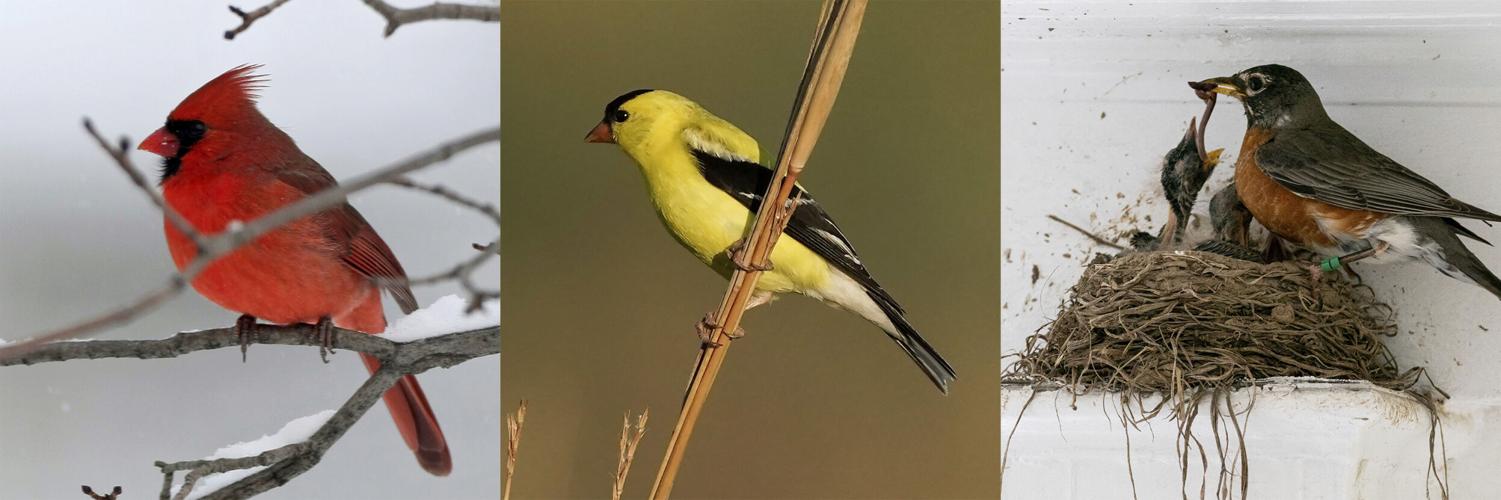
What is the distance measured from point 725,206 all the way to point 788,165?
0.69m

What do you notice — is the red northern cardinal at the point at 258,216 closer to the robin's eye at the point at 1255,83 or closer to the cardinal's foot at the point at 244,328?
the cardinal's foot at the point at 244,328

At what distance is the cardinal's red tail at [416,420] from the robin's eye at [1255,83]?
1.52 meters

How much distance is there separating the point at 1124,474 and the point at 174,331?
5.40ft

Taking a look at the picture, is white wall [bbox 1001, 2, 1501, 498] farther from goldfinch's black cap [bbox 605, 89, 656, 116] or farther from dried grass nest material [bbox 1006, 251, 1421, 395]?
goldfinch's black cap [bbox 605, 89, 656, 116]

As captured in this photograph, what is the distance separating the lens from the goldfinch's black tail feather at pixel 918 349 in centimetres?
187

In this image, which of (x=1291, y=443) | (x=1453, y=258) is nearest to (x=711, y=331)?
(x=1291, y=443)

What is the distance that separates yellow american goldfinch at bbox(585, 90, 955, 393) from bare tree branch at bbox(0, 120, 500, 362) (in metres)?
0.33

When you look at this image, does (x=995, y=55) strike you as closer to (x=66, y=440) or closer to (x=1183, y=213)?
(x=1183, y=213)

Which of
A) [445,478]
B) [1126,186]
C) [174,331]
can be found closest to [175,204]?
[174,331]

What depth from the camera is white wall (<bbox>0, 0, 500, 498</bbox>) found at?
6.21ft

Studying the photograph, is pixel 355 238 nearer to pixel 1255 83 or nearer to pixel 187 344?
pixel 187 344

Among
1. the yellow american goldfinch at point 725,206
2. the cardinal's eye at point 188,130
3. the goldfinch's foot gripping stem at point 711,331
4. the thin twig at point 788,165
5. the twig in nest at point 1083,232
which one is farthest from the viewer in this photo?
the twig in nest at point 1083,232

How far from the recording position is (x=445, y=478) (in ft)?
6.51

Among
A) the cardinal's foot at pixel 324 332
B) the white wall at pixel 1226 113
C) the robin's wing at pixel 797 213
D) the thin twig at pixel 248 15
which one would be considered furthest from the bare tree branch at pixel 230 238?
the white wall at pixel 1226 113
